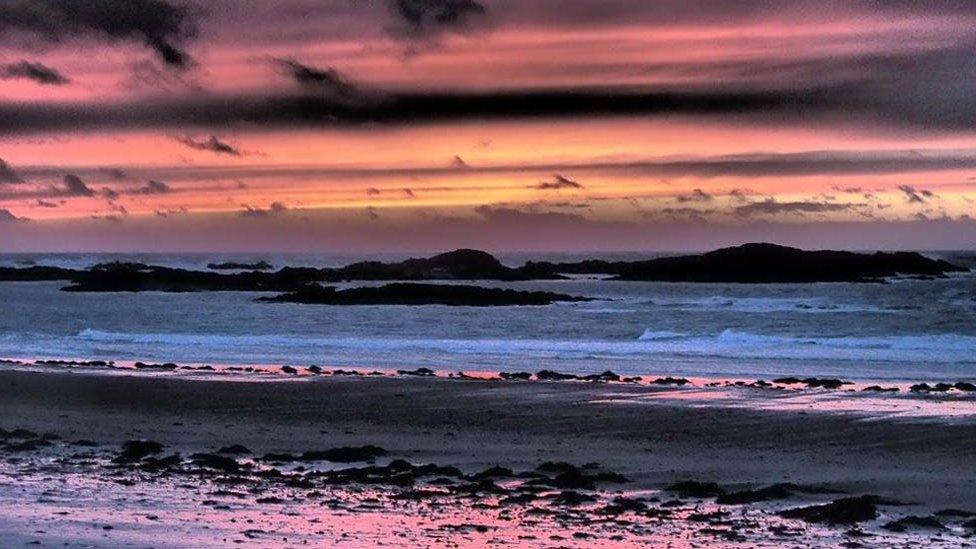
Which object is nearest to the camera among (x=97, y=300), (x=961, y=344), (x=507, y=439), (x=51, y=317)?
(x=507, y=439)

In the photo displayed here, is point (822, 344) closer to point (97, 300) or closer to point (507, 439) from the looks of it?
point (507, 439)

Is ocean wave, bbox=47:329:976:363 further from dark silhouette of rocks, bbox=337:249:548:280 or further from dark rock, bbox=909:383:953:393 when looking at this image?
dark silhouette of rocks, bbox=337:249:548:280

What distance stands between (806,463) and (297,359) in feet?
56.3

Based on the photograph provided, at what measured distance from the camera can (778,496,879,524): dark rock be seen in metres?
8.80

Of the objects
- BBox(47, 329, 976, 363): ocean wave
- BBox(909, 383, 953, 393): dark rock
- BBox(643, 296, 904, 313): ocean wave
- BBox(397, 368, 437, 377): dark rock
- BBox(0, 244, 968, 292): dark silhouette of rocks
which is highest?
BBox(0, 244, 968, 292): dark silhouette of rocks

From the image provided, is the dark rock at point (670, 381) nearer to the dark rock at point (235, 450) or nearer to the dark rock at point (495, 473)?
the dark rock at point (235, 450)

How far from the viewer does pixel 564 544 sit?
793cm

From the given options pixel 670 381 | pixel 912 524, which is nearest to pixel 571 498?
pixel 912 524

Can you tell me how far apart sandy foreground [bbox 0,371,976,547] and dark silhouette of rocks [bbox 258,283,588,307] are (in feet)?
116

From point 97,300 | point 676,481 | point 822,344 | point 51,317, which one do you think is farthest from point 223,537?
point 97,300

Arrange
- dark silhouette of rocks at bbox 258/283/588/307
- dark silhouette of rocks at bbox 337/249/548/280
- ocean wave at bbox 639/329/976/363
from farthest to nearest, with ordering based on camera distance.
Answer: dark silhouette of rocks at bbox 337/249/548/280
dark silhouette of rocks at bbox 258/283/588/307
ocean wave at bbox 639/329/976/363

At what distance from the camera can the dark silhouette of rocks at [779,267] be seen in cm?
8769

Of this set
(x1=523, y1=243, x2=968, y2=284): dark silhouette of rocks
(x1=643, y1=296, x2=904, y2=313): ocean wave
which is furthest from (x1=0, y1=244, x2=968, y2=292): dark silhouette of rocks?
(x1=643, y1=296, x2=904, y2=313): ocean wave

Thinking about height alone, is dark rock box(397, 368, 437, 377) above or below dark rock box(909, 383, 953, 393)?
below
